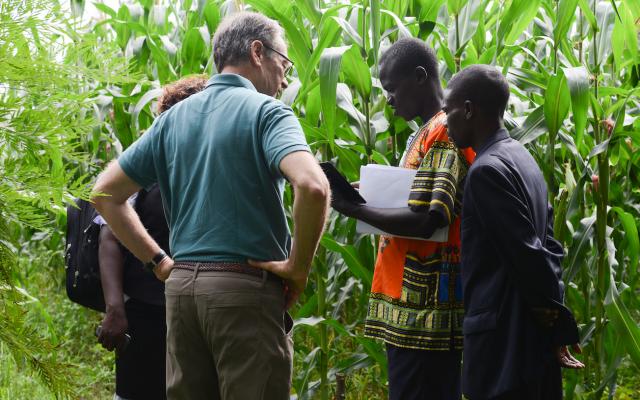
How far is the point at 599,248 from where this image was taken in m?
3.05

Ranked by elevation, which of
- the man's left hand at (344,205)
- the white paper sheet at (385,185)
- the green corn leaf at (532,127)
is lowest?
the man's left hand at (344,205)

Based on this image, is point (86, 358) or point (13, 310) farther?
point (86, 358)

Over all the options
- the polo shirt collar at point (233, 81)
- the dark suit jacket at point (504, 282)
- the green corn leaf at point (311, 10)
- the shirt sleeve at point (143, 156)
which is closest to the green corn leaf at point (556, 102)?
the dark suit jacket at point (504, 282)

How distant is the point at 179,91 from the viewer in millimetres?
2764

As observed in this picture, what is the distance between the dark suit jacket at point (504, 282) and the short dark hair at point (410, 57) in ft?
1.36

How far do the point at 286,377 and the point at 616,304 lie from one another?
1.26m

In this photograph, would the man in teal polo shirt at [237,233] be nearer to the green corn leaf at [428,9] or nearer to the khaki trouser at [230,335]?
the khaki trouser at [230,335]

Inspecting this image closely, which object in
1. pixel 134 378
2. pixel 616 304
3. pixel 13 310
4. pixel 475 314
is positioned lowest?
pixel 134 378

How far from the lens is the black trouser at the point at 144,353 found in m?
2.86

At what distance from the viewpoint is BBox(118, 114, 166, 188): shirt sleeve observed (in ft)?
7.76

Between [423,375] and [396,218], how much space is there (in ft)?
1.58

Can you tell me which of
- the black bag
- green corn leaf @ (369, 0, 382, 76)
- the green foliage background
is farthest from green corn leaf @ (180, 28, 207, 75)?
green corn leaf @ (369, 0, 382, 76)

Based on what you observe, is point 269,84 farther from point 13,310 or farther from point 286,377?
point 13,310

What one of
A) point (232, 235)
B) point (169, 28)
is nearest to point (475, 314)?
point (232, 235)
